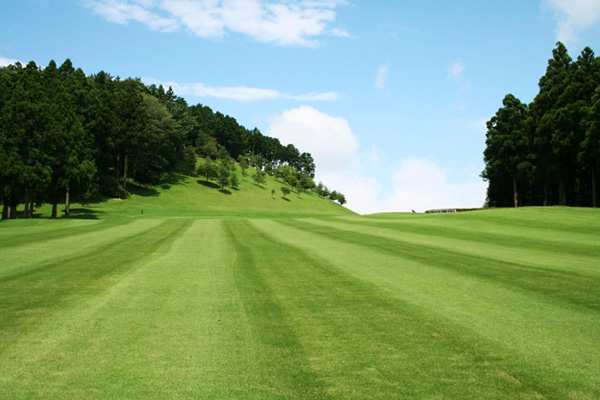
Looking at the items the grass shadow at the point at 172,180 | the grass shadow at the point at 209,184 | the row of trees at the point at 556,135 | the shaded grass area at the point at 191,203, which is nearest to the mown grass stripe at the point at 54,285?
the shaded grass area at the point at 191,203

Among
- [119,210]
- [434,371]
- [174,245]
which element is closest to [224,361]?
[434,371]

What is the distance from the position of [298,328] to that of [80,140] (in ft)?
160

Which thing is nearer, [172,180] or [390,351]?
[390,351]

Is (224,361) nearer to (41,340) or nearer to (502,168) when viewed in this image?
(41,340)

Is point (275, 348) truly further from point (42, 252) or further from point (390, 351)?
point (42, 252)

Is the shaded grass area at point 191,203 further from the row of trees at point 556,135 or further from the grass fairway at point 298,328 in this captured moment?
the grass fairway at point 298,328

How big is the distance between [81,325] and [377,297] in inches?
235

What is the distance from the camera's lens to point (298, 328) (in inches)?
255

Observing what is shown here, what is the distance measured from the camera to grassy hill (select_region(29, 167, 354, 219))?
58.3 m

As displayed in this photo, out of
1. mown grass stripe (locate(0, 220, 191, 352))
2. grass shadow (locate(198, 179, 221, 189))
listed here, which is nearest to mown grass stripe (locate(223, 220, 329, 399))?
mown grass stripe (locate(0, 220, 191, 352))

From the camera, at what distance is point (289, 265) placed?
13031mm

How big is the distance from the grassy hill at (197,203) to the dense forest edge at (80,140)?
2.55 meters

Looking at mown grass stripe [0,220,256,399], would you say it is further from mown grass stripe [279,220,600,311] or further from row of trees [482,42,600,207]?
row of trees [482,42,600,207]

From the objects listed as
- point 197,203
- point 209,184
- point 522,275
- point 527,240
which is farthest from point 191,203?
point 522,275
